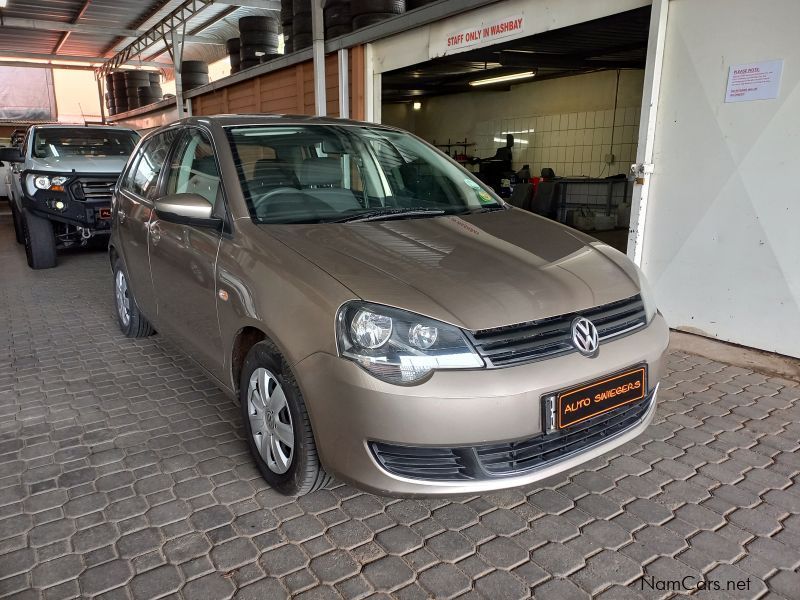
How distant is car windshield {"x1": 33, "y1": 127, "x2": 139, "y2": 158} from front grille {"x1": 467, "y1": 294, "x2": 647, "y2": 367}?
7463 mm

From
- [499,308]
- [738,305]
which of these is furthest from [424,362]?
[738,305]

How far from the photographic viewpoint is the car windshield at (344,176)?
2.66 metres

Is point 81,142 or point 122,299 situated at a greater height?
point 81,142

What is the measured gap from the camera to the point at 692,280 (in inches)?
173

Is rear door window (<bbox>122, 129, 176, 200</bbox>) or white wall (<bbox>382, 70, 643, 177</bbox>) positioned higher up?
white wall (<bbox>382, 70, 643, 177</bbox>)

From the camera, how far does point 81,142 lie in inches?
312

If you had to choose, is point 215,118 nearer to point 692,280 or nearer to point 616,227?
point 692,280

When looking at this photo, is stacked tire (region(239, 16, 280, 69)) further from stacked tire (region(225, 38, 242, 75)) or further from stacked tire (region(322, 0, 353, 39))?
stacked tire (region(322, 0, 353, 39))

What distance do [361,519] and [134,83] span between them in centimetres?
1820

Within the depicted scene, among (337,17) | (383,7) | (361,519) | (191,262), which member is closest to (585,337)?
(361,519)

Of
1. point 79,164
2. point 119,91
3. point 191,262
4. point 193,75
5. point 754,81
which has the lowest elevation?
point 191,262

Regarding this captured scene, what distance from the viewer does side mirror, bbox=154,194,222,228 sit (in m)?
2.53

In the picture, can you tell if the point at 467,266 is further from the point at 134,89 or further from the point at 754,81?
the point at 134,89

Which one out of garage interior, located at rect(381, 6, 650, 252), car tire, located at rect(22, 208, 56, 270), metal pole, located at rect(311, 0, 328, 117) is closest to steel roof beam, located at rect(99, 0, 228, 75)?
garage interior, located at rect(381, 6, 650, 252)
